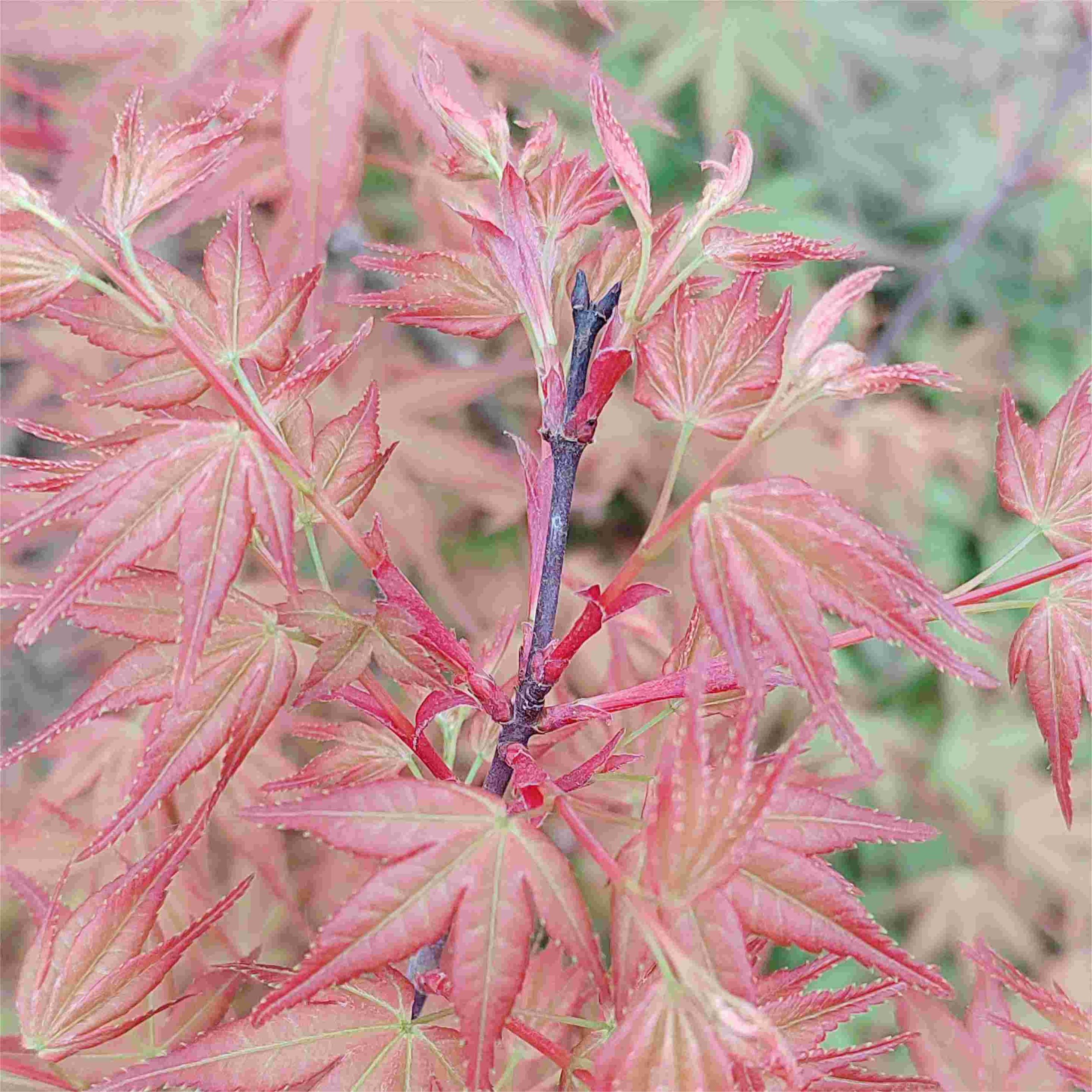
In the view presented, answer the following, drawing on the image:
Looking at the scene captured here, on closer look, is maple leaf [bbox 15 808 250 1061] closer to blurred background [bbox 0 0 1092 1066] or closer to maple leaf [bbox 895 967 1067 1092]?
blurred background [bbox 0 0 1092 1066]

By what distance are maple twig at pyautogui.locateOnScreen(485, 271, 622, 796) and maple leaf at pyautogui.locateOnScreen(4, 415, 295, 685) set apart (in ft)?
0.46

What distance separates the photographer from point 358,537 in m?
0.57

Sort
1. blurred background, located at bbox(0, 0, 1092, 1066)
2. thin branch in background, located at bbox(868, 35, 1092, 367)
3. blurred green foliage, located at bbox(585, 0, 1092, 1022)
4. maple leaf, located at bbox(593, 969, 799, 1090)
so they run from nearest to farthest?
maple leaf, located at bbox(593, 969, 799, 1090) → blurred background, located at bbox(0, 0, 1092, 1066) → thin branch in background, located at bbox(868, 35, 1092, 367) → blurred green foliage, located at bbox(585, 0, 1092, 1022)

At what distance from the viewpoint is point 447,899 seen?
481 mm

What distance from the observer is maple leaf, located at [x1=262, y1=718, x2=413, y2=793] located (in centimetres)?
64

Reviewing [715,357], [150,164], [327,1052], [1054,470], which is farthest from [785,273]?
[327,1052]

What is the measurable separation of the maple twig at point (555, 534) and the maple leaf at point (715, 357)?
35 mm

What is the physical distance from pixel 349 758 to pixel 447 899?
19cm

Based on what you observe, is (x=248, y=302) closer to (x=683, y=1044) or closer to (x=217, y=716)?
(x=217, y=716)

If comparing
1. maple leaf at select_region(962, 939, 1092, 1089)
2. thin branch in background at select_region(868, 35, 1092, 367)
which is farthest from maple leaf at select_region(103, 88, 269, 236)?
thin branch in background at select_region(868, 35, 1092, 367)

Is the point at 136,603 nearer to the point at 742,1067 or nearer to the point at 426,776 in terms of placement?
the point at 426,776

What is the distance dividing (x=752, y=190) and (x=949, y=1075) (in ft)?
5.43

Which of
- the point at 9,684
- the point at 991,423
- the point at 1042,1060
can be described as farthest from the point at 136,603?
the point at 991,423

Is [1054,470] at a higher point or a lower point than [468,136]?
lower
